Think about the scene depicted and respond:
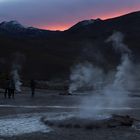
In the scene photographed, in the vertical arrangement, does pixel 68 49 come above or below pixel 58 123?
above

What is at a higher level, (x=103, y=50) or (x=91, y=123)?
(x=103, y=50)

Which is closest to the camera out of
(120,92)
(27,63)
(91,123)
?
(91,123)

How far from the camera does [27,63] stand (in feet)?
462

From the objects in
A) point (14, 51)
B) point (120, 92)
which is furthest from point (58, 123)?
point (14, 51)

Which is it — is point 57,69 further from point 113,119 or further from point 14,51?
point 113,119

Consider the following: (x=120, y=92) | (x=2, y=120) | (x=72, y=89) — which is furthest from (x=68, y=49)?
(x=2, y=120)

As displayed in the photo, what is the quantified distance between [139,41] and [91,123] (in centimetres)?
17303

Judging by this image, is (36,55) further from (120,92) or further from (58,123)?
(58,123)

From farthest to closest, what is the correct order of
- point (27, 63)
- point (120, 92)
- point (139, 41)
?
point (139, 41) < point (27, 63) < point (120, 92)

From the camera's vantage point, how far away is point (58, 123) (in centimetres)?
2383

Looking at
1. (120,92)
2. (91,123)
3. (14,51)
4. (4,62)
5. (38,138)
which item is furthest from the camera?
(14,51)

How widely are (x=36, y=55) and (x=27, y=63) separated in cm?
1634

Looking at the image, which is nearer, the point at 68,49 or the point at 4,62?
the point at 4,62

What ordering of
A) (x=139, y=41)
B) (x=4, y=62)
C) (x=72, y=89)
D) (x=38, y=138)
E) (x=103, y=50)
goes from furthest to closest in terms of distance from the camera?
(x=139, y=41), (x=103, y=50), (x=4, y=62), (x=72, y=89), (x=38, y=138)
